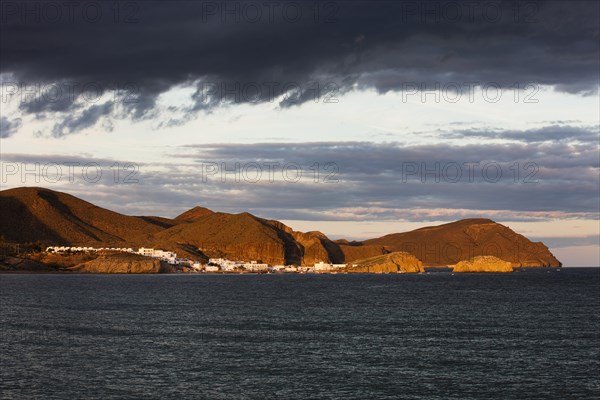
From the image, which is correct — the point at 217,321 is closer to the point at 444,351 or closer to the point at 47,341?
the point at 47,341

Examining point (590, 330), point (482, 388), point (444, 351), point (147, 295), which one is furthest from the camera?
point (147, 295)

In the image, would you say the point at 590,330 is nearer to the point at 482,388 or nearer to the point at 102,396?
Answer: the point at 482,388

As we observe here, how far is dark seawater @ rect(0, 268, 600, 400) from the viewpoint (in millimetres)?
55844

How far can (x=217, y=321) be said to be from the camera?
336ft

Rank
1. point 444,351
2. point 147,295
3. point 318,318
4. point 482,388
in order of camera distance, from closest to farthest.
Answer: point 482,388 → point 444,351 → point 318,318 → point 147,295

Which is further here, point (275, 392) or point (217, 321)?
point (217, 321)

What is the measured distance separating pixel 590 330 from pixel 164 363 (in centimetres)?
5614

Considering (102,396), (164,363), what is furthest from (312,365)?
(102,396)

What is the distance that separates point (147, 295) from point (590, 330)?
3905 inches

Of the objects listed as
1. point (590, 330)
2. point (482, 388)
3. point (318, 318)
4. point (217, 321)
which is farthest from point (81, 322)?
point (590, 330)

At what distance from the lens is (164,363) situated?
65.1 metres

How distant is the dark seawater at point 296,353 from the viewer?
55.8m

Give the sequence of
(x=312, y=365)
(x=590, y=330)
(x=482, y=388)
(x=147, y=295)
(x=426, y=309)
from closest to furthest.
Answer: (x=482, y=388), (x=312, y=365), (x=590, y=330), (x=426, y=309), (x=147, y=295)

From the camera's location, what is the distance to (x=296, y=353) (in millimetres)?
71688
